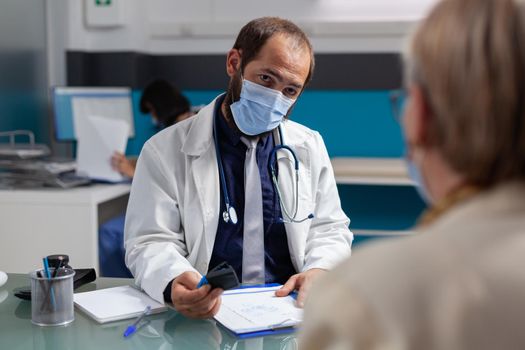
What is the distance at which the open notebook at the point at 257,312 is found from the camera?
1.25 m

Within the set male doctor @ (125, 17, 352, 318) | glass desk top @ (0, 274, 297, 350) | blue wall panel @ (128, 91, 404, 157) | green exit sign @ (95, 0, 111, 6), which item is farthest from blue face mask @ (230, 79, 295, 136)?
green exit sign @ (95, 0, 111, 6)

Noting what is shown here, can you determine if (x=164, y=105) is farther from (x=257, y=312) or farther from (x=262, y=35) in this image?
(x=257, y=312)

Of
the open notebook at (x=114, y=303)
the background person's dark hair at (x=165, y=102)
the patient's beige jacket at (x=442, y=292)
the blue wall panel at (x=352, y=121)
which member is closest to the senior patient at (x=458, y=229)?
the patient's beige jacket at (x=442, y=292)

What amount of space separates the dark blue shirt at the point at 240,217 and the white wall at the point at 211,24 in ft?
6.61

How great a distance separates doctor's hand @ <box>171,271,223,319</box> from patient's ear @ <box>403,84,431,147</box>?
0.69m

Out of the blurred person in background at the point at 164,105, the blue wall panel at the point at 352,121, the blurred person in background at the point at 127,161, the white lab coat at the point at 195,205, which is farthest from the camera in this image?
the blue wall panel at the point at 352,121

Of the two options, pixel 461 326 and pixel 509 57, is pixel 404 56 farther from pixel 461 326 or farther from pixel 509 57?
pixel 461 326

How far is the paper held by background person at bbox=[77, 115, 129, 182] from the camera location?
3043 mm

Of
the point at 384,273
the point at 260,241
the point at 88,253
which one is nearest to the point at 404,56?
the point at 384,273

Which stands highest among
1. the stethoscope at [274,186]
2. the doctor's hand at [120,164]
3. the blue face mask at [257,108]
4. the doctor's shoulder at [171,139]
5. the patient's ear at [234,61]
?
the patient's ear at [234,61]

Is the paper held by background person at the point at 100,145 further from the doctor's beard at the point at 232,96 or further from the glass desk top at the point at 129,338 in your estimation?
the glass desk top at the point at 129,338

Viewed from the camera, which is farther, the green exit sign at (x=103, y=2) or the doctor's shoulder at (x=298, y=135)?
the green exit sign at (x=103, y=2)

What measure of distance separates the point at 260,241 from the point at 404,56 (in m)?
1.05

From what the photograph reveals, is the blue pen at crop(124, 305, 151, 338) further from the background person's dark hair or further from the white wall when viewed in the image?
the white wall
